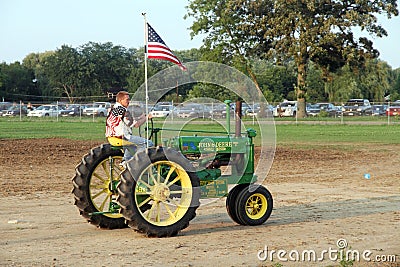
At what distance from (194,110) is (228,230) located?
2.76 meters

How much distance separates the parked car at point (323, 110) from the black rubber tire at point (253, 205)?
161 feet

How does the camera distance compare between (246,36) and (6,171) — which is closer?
(6,171)

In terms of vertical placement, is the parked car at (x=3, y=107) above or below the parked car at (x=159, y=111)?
above

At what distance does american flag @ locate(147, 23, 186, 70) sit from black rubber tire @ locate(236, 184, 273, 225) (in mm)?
2154

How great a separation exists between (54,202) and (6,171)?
17.3 ft

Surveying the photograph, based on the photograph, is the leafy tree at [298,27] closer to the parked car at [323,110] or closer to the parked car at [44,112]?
the parked car at [323,110]

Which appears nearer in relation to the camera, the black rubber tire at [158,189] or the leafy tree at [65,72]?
the black rubber tire at [158,189]

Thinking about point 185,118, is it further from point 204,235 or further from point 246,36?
point 246,36

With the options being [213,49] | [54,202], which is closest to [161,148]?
[54,202]

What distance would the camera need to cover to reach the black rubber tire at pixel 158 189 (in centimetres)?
874

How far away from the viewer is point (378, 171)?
680 inches

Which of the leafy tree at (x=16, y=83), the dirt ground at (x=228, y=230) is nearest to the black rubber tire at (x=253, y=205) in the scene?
the dirt ground at (x=228, y=230)

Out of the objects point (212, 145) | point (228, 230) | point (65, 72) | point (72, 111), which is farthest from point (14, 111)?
→ point (228, 230)

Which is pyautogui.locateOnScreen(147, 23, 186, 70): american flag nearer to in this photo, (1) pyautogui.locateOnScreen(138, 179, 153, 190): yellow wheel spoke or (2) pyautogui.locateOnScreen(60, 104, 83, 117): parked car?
(1) pyautogui.locateOnScreen(138, 179, 153, 190): yellow wheel spoke
